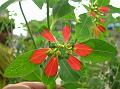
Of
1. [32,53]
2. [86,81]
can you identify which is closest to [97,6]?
[32,53]

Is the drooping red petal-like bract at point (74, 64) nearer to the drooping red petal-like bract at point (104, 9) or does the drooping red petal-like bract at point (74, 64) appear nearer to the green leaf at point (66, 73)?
the green leaf at point (66, 73)

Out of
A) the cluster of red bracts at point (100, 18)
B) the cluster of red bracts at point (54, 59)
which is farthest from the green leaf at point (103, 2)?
the cluster of red bracts at point (54, 59)

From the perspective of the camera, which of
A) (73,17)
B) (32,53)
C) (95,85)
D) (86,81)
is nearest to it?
(32,53)

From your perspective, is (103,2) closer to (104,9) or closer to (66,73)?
(104,9)

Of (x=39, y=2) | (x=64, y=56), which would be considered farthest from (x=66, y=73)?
(x=39, y=2)

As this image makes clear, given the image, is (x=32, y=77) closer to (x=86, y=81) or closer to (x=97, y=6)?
(x=97, y=6)

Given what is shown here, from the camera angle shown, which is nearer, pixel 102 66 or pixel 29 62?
pixel 29 62

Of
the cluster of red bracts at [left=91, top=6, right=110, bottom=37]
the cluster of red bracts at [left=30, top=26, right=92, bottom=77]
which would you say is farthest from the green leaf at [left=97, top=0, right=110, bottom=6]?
the cluster of red bracts at [left=30, top=26, right=92, bottom=77]
